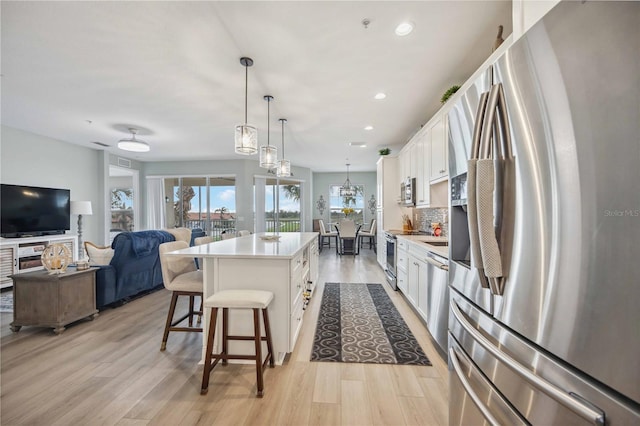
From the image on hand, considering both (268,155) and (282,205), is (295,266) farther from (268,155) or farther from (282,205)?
(282,205)

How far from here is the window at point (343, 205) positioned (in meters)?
10.1

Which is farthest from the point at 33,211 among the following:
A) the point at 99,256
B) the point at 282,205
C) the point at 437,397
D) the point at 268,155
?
the point at 437,397

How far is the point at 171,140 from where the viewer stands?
5.53 meters

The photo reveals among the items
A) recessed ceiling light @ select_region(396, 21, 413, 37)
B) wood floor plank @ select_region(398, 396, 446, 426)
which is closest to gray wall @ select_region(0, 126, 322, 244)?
recessed ceiling light @ select_region(396, 21, 413, 37)

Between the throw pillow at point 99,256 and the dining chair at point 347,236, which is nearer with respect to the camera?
the throw pillow at point 99,256

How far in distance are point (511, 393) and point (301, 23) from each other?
8.13ft

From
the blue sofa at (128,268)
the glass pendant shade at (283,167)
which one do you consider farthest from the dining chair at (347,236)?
the blue sofa at (128,268)

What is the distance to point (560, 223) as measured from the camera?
2.23 ft

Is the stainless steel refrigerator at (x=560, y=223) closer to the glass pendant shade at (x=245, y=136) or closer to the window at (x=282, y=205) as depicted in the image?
the glass pendant shade at (x=245, y=136)

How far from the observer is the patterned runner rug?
230cm

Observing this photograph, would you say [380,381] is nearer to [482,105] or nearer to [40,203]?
[482,105]

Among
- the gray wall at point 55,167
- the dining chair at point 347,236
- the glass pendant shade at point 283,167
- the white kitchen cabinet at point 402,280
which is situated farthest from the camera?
the dining chair at point 347,236

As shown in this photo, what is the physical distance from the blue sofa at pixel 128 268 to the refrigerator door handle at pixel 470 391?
146 inches

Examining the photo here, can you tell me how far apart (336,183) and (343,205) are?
34.3 inches
